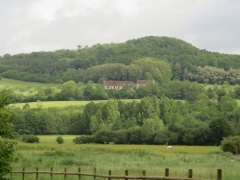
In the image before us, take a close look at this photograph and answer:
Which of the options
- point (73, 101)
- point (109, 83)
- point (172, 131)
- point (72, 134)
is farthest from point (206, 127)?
point (109, 83)

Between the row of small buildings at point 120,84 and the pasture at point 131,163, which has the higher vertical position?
the row of small buildings at point 120,84

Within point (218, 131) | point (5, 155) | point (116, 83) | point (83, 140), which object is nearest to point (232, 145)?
point (218, 131)

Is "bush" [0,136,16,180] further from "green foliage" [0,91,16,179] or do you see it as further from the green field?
the green field

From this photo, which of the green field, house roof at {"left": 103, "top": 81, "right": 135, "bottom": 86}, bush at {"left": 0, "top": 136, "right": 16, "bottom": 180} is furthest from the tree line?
bush at {"left": 0, "top": 136, "right": 16, "bottom": 180}

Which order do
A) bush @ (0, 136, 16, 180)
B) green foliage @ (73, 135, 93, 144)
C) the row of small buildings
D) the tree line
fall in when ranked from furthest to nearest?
the row of small buildings, green foliage @ (73, 135, 93, 144), the tree line, bush @ (0, 136, 16, 180)

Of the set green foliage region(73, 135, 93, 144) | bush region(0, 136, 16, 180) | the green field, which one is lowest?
green foliage region(73, 135, 93, 144)

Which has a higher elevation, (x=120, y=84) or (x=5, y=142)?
(x=120, y=84)

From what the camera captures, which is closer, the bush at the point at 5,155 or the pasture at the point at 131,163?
the bush at the point at 5,155

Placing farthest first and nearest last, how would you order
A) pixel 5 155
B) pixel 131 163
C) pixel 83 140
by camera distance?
pixel 83 140, pixel 131 163, pixel 5 155

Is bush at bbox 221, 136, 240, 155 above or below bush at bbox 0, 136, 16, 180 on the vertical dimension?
below

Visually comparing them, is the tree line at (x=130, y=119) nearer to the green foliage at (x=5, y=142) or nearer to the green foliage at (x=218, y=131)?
the green foliage at (x=218, y=131)

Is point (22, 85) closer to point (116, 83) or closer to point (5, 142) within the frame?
point (116, 83)

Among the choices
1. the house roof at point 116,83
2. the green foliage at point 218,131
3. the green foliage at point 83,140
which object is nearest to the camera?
the green foliage at point 218,131

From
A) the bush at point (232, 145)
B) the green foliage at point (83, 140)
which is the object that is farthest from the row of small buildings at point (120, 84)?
the bush at point (232, 145)
